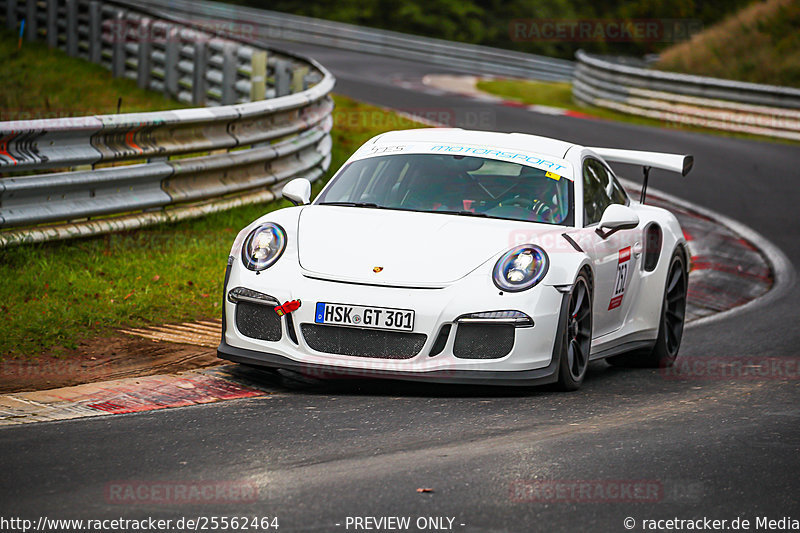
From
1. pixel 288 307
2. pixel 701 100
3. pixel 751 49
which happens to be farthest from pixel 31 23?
pixel 751 49

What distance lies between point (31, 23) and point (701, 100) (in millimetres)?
13100

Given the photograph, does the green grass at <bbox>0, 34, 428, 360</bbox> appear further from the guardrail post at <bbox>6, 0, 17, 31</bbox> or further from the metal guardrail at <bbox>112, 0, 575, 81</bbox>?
the metal guardrail at <bbox>112, 0, 575, 81</bbox>

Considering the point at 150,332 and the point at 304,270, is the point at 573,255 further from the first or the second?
the point at 150,332

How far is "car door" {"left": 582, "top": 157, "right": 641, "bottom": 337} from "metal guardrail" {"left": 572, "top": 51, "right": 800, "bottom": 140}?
1647 cm

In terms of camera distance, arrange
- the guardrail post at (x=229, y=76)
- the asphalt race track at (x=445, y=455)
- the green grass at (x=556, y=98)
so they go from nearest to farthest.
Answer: the asphalt race track at (x=445, y=455)
the guardrail post at (x=229, y=76)
the green grass at (x=556, y=98)

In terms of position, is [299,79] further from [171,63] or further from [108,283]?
[108,283]

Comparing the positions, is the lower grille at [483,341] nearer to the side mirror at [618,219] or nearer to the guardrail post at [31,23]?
the side mirror at [618,219]

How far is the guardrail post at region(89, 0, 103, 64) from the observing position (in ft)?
61.9
